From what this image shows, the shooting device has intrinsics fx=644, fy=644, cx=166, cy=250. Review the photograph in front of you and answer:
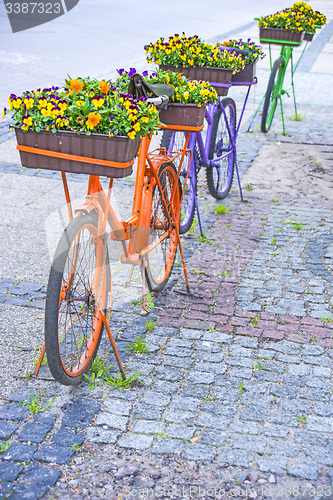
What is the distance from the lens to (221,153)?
604 cm

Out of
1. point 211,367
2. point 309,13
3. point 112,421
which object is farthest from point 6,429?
point 309,13

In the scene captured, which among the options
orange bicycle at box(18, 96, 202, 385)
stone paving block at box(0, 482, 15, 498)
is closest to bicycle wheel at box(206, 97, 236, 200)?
orange bicycle at box(18, 96, 202, 385)

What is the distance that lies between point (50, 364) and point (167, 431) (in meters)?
0.64

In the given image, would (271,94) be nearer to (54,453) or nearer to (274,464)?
(274,464)

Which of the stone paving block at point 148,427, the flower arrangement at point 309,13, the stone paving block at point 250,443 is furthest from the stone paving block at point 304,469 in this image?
the flower arrangement at point 309,13

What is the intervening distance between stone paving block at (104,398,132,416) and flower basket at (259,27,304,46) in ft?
21.1

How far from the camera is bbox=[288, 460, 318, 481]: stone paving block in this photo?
9.15 feet

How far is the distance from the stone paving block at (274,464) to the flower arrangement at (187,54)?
323cm

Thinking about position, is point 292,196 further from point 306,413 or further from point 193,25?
point 193,25

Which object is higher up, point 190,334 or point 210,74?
point 210,74

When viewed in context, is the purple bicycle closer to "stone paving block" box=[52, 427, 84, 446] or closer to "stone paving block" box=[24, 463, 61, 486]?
"stone paving block" box=[52, 427, 84, 446]

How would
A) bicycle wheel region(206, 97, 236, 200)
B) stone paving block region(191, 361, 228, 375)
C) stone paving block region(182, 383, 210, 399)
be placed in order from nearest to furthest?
stone paving block region(182, 383, 210, 399) < stone paving block region(191, 361, 228, 375) < bicycle wheel region(206, 97, 236, 200)

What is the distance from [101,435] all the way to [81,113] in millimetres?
1499

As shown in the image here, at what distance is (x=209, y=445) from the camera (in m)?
2.98
